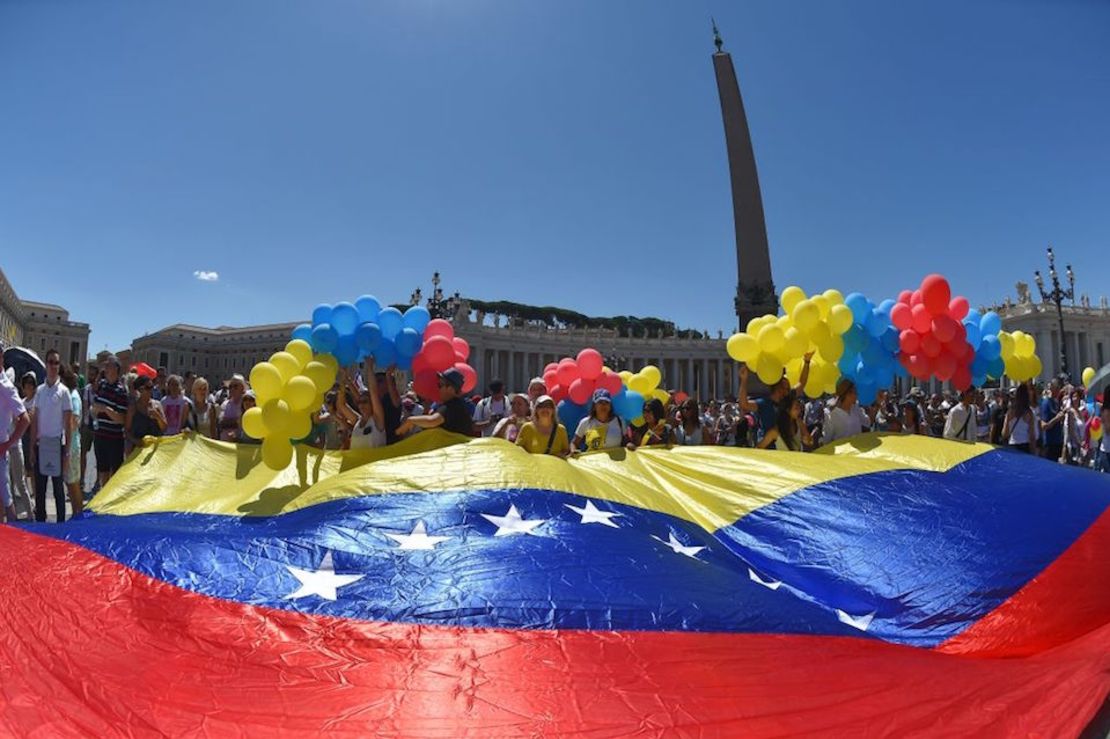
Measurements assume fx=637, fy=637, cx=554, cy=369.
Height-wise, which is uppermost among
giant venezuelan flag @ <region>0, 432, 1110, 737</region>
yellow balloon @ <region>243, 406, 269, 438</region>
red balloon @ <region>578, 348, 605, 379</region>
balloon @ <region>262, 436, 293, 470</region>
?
red balloon @ <region>578, 348, 605, 379</region>

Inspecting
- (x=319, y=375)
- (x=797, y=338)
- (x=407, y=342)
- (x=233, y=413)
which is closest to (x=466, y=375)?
(x=407, y=342)

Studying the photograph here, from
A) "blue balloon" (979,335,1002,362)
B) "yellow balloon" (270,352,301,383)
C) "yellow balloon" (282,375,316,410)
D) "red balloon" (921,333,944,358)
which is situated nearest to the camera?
"yellow balloon" (282,375,316,410)

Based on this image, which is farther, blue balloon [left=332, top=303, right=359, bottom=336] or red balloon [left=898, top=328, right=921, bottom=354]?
red balloon [left=898, top=328, right=921, bottom=354]

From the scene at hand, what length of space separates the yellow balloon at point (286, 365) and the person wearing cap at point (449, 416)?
990mm

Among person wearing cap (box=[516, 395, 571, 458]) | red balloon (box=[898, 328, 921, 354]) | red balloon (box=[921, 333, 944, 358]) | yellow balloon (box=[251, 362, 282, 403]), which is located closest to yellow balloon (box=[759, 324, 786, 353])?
red balloon (box=[898, 328, 921, 354])

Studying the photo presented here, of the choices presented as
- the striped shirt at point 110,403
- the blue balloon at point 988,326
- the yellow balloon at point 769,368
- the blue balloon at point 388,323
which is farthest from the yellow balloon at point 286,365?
the blue balloon at point 988,326

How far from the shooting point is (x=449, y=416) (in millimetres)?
4832

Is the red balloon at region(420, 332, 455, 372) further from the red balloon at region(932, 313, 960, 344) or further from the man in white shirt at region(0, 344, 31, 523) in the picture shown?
the red balloon at region(932, 313, 960, 344)

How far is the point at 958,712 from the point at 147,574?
2.94 m

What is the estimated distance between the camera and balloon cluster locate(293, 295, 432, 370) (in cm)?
544

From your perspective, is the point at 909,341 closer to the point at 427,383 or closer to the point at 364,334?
the point at 427,383

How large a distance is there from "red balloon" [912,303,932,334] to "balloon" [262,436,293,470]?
608 centimetres

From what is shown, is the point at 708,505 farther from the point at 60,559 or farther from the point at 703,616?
the point at 60,559

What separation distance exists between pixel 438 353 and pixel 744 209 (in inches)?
630
